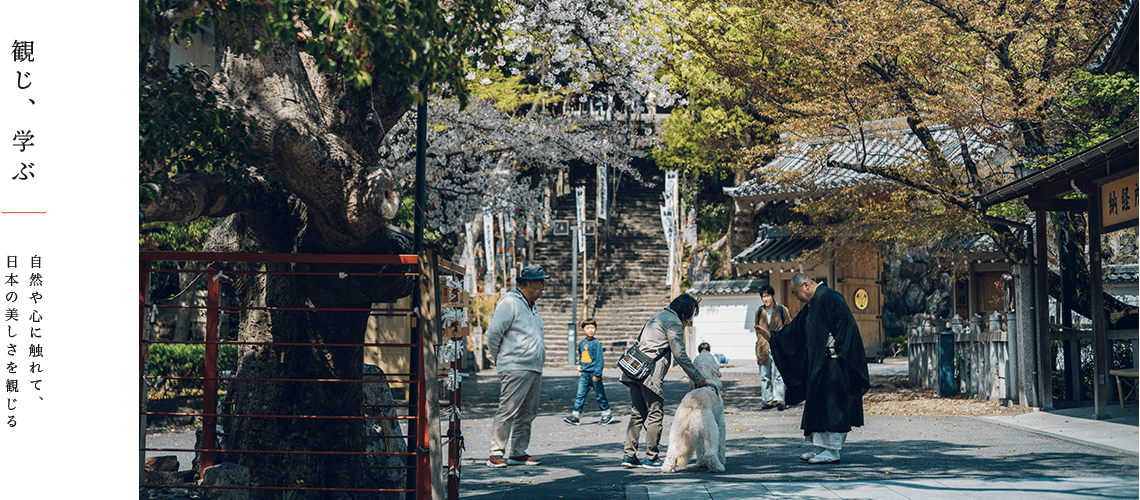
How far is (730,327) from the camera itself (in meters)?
26.5

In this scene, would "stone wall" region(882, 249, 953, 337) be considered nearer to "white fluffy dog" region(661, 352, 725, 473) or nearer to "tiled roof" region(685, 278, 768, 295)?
"tiled roof" region(685, 278, 768, 295)

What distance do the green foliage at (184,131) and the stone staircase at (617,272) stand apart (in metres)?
21.8

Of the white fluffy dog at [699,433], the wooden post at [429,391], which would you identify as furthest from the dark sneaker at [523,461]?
the wooden post at [429,391]

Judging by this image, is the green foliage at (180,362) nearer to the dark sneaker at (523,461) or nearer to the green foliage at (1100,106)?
the dark sneaker at (523,461)

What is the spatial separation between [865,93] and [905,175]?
159cm

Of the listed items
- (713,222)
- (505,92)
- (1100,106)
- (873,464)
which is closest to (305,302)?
(873,464)

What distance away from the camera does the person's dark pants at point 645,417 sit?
8.52 meters

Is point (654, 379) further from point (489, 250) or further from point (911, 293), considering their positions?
point (911, 293)

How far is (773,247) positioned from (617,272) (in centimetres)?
963

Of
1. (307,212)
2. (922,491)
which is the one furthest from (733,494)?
(307,212)

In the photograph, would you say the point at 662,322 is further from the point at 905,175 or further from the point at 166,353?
the point at 166,353

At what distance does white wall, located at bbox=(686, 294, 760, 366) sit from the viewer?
2602cm

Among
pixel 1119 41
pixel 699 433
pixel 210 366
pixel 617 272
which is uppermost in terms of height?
pixel 1119 41
